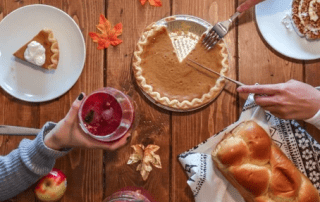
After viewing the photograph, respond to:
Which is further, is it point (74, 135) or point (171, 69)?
point (171, 69)

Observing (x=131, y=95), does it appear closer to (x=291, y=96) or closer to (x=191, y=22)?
(x=191, y=22)

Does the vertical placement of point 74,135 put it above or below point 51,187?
above

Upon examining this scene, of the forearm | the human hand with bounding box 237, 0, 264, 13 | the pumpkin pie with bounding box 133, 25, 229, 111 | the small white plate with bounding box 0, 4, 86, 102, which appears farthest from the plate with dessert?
the forearm

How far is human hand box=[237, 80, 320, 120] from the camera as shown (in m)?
1.26

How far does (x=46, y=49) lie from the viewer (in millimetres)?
1364

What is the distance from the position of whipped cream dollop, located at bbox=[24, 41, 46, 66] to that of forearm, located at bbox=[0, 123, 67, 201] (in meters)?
→ 0.24

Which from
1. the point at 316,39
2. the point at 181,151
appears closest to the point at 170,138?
the point at 181,151

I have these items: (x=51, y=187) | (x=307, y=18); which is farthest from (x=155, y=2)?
(x=51, y=187)

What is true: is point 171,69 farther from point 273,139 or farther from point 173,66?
point 273,139

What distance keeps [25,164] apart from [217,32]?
80 cm

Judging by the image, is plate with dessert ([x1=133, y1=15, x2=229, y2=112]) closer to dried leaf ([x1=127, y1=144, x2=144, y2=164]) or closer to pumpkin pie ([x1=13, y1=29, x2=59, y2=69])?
dried leaf ([x1=127, y1=144, x2=144, y2=164])

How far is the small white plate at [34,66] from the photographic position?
136cm

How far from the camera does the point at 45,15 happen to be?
4.50 feet

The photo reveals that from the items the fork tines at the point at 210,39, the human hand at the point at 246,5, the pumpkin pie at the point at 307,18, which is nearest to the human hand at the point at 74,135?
the fork tines at the point at 210,39
